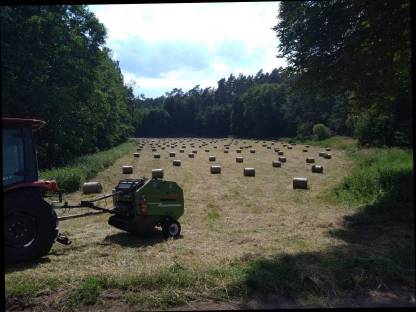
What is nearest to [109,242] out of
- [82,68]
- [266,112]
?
[82,68]

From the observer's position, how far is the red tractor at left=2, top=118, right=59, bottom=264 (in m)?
7.73

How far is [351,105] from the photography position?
1548 cm

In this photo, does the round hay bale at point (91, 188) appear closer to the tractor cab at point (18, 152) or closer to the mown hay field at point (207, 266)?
the mown hay field at point (207, 266)

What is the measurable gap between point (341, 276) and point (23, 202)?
5.68 m

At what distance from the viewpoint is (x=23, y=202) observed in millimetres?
7871

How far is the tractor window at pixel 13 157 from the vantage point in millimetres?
7836

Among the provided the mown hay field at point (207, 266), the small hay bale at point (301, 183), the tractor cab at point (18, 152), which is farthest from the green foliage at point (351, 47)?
the tractor cab at point (18, 152)

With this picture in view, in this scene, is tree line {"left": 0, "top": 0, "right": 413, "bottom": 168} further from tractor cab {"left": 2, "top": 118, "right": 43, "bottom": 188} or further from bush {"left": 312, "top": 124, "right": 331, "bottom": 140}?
tractor cab {"left": 2, "top": 118, "right": 43, "bottom": 188}

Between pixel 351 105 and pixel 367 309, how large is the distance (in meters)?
10.6

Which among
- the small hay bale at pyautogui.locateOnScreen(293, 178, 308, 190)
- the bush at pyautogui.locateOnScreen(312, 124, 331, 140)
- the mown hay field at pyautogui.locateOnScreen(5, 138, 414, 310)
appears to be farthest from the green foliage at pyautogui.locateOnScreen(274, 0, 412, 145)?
the bush at pyautogui.locateOnScreen(312, 124, 331, 140)

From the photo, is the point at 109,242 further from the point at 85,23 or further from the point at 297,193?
the point at 85,23

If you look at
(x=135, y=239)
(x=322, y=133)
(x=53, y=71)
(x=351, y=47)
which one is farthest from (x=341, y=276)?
(x=322, y=133)

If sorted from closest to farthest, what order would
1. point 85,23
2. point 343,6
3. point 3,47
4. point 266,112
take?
point 343,6, point 3,47, point 85,23, point 266,112

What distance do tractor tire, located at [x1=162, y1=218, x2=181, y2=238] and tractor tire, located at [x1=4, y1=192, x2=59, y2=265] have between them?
2.66 meters
